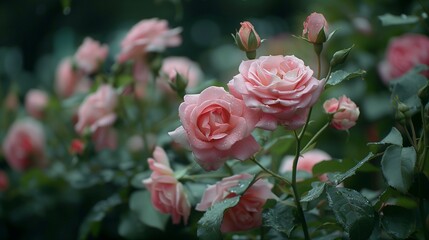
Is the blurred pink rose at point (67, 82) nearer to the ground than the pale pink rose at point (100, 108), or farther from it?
nearer to the ground

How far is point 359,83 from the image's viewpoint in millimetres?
1676

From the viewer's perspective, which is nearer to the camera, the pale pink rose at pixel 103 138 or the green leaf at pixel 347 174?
the green leaf at pixel 347 174

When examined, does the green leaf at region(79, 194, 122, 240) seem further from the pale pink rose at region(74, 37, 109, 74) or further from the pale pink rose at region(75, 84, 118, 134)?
the pale pink rose at region(74, 37, 109, 74)

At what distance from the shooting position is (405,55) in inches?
53.7

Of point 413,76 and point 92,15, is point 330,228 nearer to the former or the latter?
point 413,76

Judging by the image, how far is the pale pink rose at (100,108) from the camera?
3.89 ft

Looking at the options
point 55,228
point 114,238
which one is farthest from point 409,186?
point 55,228

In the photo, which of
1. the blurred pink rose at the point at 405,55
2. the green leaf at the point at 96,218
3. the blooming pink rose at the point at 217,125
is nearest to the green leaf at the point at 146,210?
the green leaf at the point at 96,218

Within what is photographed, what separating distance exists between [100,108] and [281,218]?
454 millimetres

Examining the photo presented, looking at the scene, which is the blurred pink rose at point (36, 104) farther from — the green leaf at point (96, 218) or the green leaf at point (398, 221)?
the green leaf at point (398, 221)

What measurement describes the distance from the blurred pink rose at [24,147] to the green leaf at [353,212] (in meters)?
1.02

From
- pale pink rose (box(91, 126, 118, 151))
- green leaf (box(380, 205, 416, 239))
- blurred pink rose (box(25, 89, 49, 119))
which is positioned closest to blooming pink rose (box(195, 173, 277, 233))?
green leaf (box(380, 205, 416, 239))

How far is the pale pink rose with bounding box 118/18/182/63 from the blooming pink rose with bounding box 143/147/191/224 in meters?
0.29

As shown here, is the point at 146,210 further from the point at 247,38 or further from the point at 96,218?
the point at 247,38
